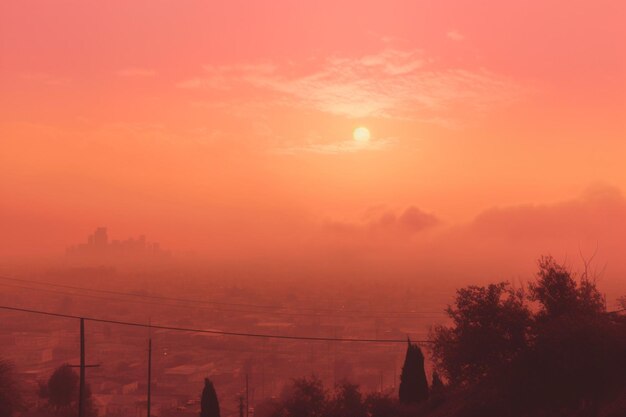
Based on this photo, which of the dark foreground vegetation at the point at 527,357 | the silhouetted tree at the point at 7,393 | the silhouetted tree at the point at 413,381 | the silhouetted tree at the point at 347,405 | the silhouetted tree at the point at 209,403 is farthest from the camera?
the silhouetted tree at the point at 7,393

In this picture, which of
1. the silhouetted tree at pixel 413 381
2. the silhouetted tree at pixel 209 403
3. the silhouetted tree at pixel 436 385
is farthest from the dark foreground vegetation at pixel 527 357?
the silhouetted tree at pixel 209 403

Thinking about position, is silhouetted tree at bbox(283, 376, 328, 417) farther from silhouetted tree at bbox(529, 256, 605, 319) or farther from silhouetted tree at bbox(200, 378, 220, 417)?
silhouetted tree at bbox(529, 256, 605, 319)

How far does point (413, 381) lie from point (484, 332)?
11.6m

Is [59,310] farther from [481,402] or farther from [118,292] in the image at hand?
[481,402]

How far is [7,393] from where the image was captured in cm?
Result: 3584

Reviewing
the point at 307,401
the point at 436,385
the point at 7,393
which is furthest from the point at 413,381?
the point at 7,393

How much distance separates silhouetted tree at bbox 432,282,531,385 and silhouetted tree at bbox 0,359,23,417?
30.5m

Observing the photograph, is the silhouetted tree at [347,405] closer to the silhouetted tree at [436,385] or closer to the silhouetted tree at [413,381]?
the silhouetted tree at [413,381]

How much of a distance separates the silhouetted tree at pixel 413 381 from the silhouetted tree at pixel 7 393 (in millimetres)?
27312

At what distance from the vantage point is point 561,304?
943 inches

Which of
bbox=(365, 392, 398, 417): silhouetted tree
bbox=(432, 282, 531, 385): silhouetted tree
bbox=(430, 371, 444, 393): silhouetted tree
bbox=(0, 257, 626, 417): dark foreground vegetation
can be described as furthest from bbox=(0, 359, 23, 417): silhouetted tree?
bbox=(432, 282, 531, 385): silhouetted tree

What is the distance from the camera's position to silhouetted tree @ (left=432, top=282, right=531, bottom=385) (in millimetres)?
22641

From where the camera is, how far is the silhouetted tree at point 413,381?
32469mm

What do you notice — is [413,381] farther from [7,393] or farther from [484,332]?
[7,393]
